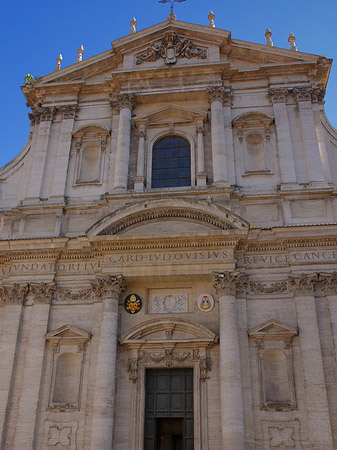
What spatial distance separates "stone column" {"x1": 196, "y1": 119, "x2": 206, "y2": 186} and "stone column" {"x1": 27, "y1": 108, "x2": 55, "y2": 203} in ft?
18.2

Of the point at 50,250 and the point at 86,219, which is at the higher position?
the point at 86,219

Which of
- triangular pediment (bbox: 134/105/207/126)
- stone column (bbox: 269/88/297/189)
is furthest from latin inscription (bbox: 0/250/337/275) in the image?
triangular pediment (bbox: 134/105/207/126)

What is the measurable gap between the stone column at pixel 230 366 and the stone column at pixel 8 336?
19.6 feet

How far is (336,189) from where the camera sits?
1542cm

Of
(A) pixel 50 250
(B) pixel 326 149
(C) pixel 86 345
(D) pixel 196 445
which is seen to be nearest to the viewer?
(D) pixel 196 445

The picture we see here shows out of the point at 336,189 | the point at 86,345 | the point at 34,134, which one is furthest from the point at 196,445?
the point at 34,134

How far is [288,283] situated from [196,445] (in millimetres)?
5150

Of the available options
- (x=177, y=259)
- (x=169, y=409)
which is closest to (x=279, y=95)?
(x=177, y=259)

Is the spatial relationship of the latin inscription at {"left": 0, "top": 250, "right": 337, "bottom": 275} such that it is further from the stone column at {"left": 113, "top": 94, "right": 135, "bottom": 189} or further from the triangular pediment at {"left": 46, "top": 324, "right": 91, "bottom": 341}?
the stone column at {"left": 113, "top": 94, "right": 135, "bottom": 189}

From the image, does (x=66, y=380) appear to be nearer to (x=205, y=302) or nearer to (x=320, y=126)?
(x=205, y=302)

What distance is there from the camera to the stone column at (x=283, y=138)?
15.9 metres

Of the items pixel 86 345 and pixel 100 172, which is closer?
pixel 86 345

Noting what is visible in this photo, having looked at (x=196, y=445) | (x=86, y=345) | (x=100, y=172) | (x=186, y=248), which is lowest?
(x=196, y=445)

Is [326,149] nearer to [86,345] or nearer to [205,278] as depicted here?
[205,278]
